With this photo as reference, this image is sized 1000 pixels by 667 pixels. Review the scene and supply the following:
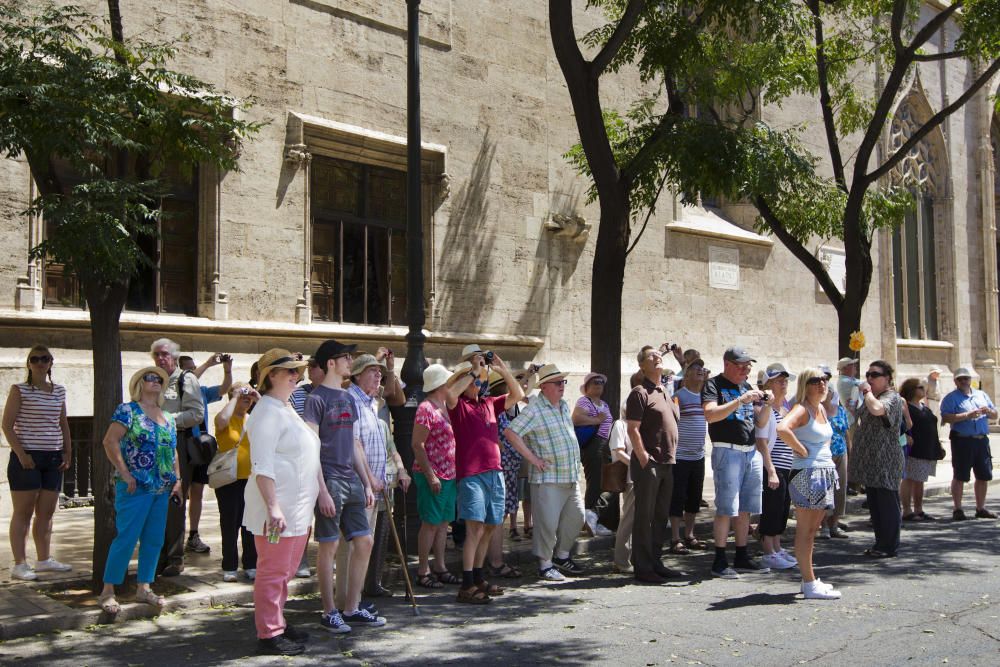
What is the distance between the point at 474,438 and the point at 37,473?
11.6 ft

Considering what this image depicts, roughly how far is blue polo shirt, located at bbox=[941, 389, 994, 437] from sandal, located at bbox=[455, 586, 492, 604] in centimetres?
724

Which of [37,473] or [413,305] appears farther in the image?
[413,305]

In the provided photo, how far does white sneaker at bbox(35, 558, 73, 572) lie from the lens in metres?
7.85

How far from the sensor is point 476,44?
15.8 m

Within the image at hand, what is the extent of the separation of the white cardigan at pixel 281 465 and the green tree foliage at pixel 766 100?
5501 millimetres

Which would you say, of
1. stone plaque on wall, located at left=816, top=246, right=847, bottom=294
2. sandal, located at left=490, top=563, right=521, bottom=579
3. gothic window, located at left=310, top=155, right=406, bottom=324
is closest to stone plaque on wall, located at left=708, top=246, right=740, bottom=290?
stone plaque on wall, located at left=816, top=246, right=847, bottom=294

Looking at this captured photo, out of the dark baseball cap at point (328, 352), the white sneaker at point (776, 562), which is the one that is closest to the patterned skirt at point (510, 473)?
the white sneaker at point (776, 562)

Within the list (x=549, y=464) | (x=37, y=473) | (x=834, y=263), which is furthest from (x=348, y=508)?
(x=834, y=263)

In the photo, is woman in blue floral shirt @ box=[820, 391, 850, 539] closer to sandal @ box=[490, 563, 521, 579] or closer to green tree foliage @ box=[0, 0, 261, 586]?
sandal @ box=[490, 563, 521, 579]

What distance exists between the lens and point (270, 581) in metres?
5.79

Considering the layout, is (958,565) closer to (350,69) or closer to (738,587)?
(738,587)

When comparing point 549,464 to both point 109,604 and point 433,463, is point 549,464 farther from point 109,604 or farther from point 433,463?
point 109,604

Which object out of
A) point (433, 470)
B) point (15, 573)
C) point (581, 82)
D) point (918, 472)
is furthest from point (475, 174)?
point (15, 573)

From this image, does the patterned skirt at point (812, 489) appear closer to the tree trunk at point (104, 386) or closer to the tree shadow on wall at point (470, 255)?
the tree trunk at point (104, 386)
